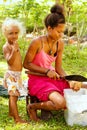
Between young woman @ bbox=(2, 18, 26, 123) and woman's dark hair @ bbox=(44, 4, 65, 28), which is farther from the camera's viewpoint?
woman's dark hair @ bbox=(44, 4, 65, 28)

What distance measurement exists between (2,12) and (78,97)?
5115 mm

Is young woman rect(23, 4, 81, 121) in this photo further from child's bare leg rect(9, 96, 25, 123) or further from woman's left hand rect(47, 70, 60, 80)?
child's bare leg rect(9, 96, 25, 123)

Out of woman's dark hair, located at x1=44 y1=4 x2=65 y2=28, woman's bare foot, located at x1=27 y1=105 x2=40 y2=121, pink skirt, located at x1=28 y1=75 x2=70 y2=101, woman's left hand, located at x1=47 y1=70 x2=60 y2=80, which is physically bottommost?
woman's bare foot, located at x1=27 y1=105 x2=40 y2=121

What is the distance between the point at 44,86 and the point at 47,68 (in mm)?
250

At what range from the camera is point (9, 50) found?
418cm

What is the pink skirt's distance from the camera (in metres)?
4.29

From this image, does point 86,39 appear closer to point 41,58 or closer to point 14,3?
point 14,3

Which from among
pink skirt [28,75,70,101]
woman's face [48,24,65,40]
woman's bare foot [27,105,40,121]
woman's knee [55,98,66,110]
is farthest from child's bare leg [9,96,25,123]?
woman's face [48,24,65,40]

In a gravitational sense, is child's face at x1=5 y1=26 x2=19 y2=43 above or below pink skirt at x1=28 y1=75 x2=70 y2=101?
above

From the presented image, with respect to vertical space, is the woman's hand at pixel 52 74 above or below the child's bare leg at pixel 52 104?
above

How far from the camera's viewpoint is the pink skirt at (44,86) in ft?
14.1

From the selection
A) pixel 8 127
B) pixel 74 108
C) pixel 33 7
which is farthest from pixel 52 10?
pixel 33 7

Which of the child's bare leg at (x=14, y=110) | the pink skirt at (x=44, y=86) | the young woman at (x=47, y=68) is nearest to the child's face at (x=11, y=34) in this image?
the young woman at (x=47, y=68)

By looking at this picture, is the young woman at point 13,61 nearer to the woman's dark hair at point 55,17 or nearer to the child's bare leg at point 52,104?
the child's bare leg at point 52,104
